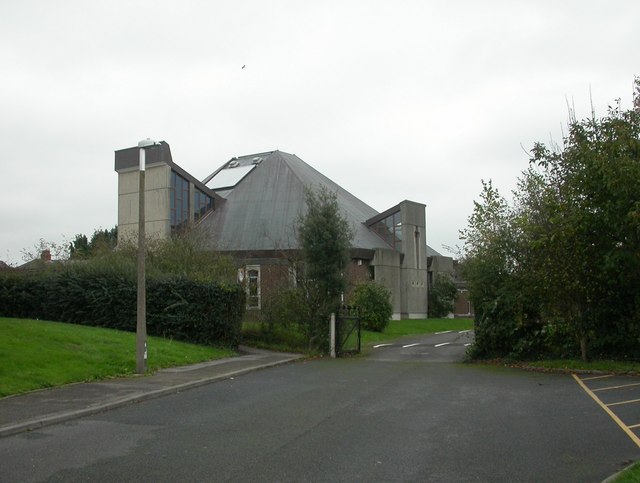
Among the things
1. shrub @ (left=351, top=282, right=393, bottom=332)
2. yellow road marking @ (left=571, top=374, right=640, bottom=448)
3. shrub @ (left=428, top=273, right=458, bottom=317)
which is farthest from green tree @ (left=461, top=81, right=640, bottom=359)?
shrub @ (left=428, top=273, right=458, bottom=317)

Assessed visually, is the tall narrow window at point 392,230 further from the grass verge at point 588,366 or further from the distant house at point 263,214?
the grass verge at point 588,366

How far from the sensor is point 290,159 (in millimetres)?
53312

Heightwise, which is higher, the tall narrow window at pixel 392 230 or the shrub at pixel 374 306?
the tall narrow window at pixel 392 230

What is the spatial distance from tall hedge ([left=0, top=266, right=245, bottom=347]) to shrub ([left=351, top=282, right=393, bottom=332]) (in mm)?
13353

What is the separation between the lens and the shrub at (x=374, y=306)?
37062mm

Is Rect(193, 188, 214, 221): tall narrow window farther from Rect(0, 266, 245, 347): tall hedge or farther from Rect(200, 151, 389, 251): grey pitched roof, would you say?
Rect(0, 266, 245, 347): tall hedge

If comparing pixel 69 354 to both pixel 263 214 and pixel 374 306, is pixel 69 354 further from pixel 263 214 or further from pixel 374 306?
pixel 263 214

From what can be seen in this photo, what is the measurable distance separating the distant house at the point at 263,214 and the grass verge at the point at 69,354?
17.4 m

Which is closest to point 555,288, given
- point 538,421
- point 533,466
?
point 538,421

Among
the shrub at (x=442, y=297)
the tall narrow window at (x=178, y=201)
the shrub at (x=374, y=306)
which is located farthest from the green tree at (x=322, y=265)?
the shrub at (x=442, y=297)

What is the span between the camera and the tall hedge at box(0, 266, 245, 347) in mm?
23500

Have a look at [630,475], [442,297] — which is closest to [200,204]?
[442,297]

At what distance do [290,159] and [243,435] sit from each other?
45010 millimetres

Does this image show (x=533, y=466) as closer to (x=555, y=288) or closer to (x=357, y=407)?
(x=357, y=407)
